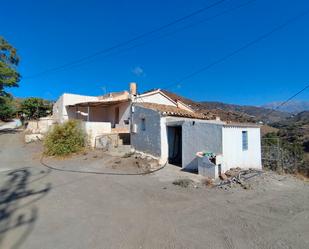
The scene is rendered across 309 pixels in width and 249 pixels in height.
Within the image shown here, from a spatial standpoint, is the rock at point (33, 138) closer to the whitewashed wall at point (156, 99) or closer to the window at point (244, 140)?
the whitewashed wall at point (156, 99)

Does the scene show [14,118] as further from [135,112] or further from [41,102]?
[135,112]

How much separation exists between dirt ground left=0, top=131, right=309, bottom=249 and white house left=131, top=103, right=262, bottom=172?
1.93 meters

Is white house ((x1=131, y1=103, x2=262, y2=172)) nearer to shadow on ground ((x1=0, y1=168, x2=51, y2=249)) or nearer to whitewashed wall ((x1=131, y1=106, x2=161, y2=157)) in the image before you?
whitewashed wall ((x1=131, y1=106, x2=161, y2=157))

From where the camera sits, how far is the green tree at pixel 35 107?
139ft

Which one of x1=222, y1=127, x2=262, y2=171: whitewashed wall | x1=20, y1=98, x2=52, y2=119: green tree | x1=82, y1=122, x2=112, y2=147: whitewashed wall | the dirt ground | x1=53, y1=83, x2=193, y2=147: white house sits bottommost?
the dirt ground

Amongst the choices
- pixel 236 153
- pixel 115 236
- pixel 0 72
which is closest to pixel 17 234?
pixel 115 236

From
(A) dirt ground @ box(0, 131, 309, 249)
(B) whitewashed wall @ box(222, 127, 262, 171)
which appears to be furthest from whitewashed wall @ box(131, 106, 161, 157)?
(B) whitewashed wall @ box(222, 127, 262, 171)

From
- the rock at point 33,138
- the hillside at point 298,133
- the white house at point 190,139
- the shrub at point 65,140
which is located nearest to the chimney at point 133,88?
the white house at point 190,139

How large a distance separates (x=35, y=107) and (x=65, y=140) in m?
30.2

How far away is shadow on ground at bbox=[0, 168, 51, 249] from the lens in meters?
5.28

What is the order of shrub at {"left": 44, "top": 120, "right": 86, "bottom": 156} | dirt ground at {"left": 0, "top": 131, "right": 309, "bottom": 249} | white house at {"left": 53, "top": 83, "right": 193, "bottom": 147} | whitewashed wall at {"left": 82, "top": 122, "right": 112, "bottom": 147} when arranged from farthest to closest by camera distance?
white house at {"left": 53, "top": 83, "right": 193, "bottom": 147} → whitewashed wall at {"left": 82, "top": 122, "right": 112, "bottom": 147} → shrub at {"left": 44, "top": 120, "right": 86, "bottom": 156} → dirt ground at {"left": 0, "top": 131, "right": 309, "bottom": 249}

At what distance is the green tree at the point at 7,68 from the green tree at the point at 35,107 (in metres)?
13.2

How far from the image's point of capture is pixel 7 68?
1078 inches

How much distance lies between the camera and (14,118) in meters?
58.2
